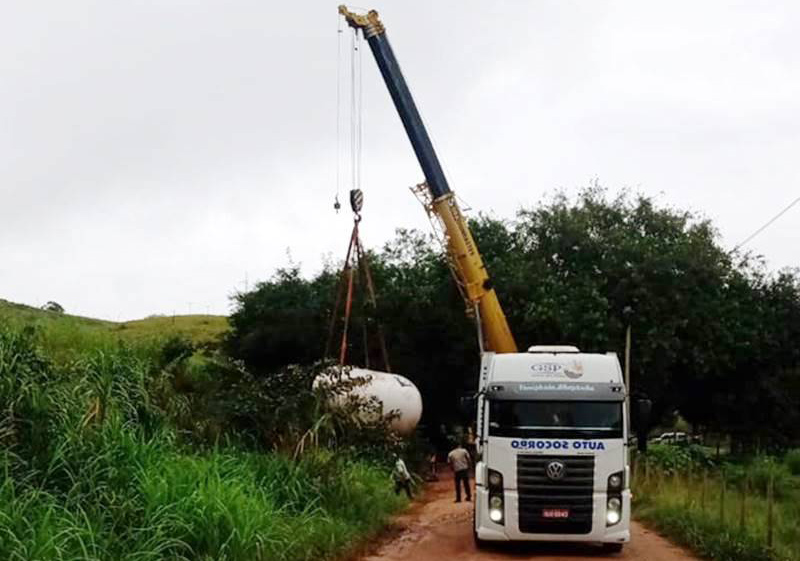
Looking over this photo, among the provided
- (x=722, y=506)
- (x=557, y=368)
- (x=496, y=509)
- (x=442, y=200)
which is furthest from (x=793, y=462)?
(x=496, y=509)

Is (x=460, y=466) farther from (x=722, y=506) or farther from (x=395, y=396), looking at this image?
(x=722, y=506)

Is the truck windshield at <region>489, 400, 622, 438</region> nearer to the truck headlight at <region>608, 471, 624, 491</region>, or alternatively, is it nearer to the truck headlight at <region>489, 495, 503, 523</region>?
the truck headlight at <region>608, 471, 624, 491</region>

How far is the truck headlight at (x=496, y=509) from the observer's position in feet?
53.6

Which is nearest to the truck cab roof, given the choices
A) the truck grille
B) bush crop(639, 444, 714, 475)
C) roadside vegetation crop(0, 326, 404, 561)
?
the truck grille

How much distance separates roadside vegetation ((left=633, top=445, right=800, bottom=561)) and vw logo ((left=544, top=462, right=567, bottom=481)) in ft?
8.64

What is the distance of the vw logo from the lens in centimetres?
1622

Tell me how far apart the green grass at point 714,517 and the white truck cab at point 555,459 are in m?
1.67

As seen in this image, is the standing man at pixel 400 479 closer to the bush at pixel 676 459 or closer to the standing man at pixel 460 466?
the standing man at pixel 460 466

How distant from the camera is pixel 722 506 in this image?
692 inches

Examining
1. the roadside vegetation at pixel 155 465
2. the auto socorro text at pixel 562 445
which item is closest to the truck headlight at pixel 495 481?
the auto socorro text at pixel 562 445

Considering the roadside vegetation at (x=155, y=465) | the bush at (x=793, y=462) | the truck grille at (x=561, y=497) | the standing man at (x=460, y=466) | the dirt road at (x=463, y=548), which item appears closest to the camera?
the roadside vegetation at (x=155, y=465)

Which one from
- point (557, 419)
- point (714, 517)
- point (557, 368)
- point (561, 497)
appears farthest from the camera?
point (714, 517)

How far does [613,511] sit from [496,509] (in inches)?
72.4

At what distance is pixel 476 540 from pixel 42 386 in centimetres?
772
